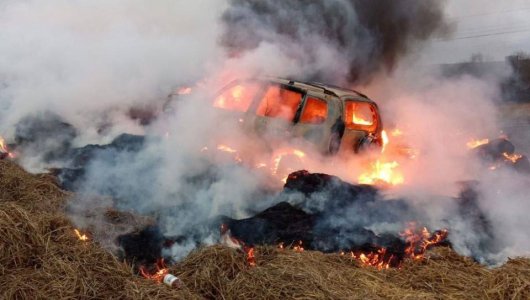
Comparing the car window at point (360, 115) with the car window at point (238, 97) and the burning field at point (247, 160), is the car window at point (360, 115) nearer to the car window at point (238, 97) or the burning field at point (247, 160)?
the burning field at point (247, 160)

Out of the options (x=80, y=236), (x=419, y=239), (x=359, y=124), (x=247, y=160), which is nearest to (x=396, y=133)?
(x=359, y=124)

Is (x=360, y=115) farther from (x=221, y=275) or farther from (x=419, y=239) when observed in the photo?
(x=221, y=275)

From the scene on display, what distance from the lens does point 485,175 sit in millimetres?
7512

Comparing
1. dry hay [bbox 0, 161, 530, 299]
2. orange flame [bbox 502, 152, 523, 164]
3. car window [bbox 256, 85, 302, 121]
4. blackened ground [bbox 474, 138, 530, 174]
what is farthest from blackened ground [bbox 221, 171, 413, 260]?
orange flame [bbox 502, 152, 523, 164]

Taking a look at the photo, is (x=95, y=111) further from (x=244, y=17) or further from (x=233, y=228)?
(x=233, y=228)

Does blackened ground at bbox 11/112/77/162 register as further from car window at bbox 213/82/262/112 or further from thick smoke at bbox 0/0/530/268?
car window at bbox 213/82/262/112

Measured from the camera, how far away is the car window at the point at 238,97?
22.8 ft

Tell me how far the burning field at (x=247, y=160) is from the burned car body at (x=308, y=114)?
28 millimetres

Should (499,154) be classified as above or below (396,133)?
above

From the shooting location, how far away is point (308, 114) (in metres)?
6.45

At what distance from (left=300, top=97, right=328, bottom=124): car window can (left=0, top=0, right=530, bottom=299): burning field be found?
0.02 meters

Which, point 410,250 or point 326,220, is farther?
point 326,220

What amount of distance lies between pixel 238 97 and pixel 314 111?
131cm

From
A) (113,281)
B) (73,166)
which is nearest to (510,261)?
(113,281)
